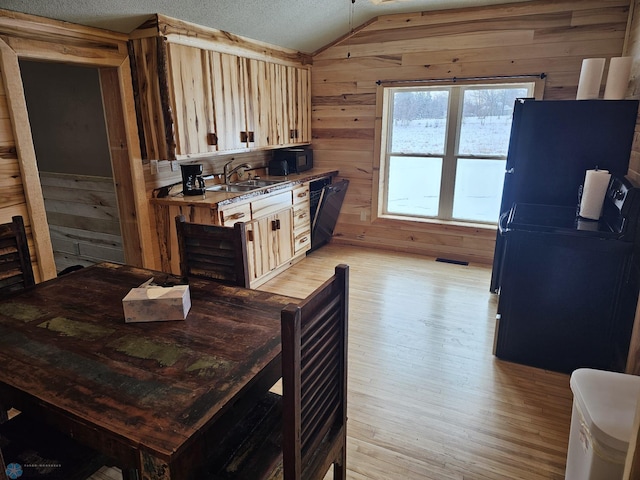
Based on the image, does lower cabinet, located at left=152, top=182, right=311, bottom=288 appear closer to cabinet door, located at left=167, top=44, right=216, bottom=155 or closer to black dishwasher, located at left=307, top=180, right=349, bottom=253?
black dishwasher, located at left=307, top=180, right=349, bottom=253

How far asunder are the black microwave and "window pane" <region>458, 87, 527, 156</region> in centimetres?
166

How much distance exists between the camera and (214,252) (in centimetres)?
200

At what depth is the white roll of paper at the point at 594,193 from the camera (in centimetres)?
238

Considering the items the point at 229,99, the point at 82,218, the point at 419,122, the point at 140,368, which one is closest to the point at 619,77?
the point at 419,122

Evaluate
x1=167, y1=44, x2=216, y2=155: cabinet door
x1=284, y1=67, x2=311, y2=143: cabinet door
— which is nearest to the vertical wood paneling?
x1=167, y1=44, x2=216, y2=155: cabinet door

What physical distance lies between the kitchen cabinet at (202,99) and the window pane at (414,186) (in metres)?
1.42

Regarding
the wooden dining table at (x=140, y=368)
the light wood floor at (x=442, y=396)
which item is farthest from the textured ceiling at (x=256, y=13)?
the light wood floor at (x=442, y=396)

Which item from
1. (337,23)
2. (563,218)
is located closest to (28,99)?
(337,23)

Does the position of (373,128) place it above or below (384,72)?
below

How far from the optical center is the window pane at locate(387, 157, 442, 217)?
4.52m

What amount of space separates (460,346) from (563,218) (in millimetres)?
1042

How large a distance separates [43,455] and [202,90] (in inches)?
103

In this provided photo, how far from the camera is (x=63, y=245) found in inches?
155

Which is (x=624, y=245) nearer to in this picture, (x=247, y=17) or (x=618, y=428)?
(x=618, y=428)
